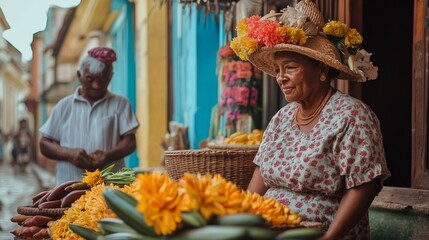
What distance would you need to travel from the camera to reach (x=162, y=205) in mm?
2447

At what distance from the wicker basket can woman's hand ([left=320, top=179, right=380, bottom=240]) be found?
4.29 feet

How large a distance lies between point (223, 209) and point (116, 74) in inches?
589

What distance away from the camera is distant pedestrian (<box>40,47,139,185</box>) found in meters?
6.05

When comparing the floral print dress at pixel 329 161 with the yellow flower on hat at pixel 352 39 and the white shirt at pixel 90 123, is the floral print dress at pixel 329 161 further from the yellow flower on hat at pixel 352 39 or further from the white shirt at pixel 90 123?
the white shirt at pixel 90 123

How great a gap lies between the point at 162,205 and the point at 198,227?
14 cm

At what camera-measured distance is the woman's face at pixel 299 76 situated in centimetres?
357

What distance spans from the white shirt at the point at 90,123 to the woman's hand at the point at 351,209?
312 centimetres

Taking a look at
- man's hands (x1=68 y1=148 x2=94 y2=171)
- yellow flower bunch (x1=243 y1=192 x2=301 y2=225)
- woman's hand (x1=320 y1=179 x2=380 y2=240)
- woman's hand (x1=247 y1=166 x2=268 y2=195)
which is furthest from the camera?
man's hands (x1=68 y1=148 x2=94 y2=171)

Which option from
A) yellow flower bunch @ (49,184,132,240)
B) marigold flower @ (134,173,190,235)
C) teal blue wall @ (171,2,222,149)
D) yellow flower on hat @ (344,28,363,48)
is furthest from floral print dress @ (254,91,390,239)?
teal blue wall @ (171,2,222,149)

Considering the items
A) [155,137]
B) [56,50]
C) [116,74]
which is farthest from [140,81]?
[56,50]

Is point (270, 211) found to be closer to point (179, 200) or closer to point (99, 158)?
point (179, 200)

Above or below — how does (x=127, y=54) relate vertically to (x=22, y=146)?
above

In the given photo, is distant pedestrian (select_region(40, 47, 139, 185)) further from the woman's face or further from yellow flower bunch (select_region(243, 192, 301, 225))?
yellow flower bunch (select_region(243, 192, 301, 225))

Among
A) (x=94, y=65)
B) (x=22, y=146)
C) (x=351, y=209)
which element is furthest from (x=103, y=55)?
(x=22, y=146)
